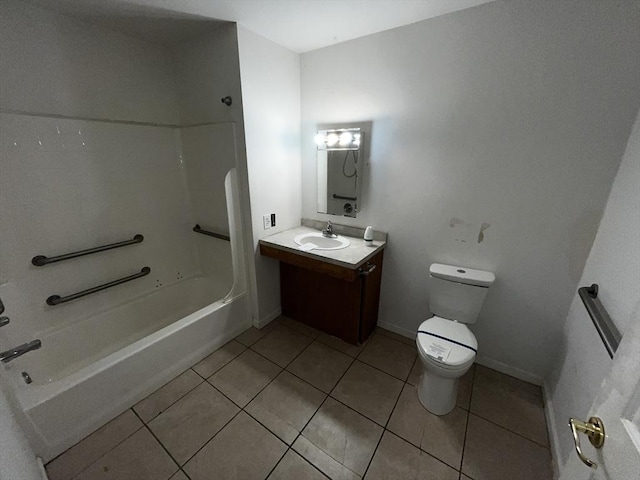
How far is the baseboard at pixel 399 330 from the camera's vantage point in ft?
6.98

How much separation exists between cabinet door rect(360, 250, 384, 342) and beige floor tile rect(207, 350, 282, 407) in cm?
72

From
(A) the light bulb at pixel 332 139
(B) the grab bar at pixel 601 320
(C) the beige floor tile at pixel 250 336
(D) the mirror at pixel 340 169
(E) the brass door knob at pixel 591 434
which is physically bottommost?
(C) the beige floor tile at pixel 250 336

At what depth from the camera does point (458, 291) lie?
167 centimetres

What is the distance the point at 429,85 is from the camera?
164 cm

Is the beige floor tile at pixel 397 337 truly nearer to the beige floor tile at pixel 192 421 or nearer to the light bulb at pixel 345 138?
the beige floor tile at pixel 192 421

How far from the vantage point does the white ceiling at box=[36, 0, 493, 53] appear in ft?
4.60

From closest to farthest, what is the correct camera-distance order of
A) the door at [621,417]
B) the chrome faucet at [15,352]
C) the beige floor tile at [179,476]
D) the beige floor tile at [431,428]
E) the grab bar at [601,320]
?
the door at [621,417] < the grab bar at [601,320] < the chrome faucet at [15,352] < the beige floor tile at [179,476] < the beige floor tile at [431,428]

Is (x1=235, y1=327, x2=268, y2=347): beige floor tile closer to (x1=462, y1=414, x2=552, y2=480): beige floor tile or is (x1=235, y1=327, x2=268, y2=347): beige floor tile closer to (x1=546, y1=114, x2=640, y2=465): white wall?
(x1=462, y1=414, x2=552, y2=480): beige floor tile

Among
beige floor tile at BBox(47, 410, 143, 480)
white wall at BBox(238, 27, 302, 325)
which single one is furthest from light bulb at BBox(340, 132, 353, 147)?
beige floor tile at BBox(47, 410, 143, 480)

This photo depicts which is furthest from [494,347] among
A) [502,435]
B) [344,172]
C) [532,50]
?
[532,50]

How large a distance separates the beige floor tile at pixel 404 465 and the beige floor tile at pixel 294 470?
0.83 feet

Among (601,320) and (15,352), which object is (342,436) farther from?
(15,352)

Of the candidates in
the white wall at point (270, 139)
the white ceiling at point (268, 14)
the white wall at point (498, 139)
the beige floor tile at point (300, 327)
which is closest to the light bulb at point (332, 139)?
the white wall at point (498, 139)

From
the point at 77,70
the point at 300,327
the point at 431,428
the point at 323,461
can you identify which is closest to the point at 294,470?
the point at 323,461
